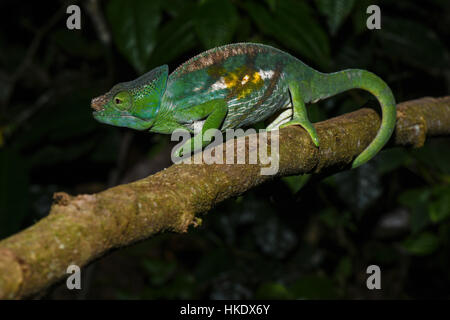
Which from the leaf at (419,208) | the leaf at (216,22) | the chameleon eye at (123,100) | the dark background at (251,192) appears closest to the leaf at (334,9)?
the dark background at (251,192)

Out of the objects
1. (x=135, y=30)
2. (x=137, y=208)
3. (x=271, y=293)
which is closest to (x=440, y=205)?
(x=271, y=293)

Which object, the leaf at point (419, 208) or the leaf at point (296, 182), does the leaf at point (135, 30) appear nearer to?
the leaf at point (296, 182)

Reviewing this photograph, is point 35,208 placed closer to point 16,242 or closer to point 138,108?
point 138,108

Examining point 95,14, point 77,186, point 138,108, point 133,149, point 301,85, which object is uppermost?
point 95,14

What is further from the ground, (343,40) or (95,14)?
(95,14)

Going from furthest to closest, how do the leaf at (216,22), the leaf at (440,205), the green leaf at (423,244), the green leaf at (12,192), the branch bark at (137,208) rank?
the green leaf at (423,244) < the leaf at (440,205) < the green leaf at (12,192) < the leaf at (216,22) < the branch bark at (137,208)

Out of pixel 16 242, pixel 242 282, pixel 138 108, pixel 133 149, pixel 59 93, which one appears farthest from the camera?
pixel 133 149

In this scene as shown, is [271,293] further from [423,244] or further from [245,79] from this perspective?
[423,244]

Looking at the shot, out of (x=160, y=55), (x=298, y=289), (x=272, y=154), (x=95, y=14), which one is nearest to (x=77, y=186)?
(x=95, y=14)
